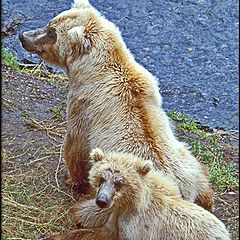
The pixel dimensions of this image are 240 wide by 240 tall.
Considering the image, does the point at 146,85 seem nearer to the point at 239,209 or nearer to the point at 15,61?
the point at 239,209

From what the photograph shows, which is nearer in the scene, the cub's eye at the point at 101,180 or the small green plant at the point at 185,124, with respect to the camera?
Answer: the cub's eye at the point at 101,180

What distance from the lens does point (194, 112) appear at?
302 inches

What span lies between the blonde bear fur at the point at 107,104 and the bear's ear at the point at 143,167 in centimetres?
37

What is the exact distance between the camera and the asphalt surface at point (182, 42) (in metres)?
7.88

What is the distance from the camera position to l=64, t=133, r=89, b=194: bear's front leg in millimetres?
5422

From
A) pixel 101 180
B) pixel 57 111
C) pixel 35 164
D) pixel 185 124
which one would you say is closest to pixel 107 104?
pixel 101 180

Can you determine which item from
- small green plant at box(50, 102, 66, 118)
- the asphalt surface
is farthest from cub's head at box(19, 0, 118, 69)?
the asphalt surface

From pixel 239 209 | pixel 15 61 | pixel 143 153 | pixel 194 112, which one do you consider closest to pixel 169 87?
pixel 194 112

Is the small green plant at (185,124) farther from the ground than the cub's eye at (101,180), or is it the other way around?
the cub's eye at (101,180)

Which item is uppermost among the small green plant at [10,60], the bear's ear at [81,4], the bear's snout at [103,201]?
the bear's ear at [81,4]

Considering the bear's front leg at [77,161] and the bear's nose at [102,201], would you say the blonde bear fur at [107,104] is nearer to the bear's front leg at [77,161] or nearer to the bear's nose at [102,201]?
the bear's front leg at [77,161]

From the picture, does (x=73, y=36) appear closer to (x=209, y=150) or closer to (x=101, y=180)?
(x=101, y=180)

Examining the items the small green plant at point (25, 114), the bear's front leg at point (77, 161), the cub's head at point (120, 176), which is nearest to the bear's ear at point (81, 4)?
the bear's front leg at point (77, 161)

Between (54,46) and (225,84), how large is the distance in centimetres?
313
